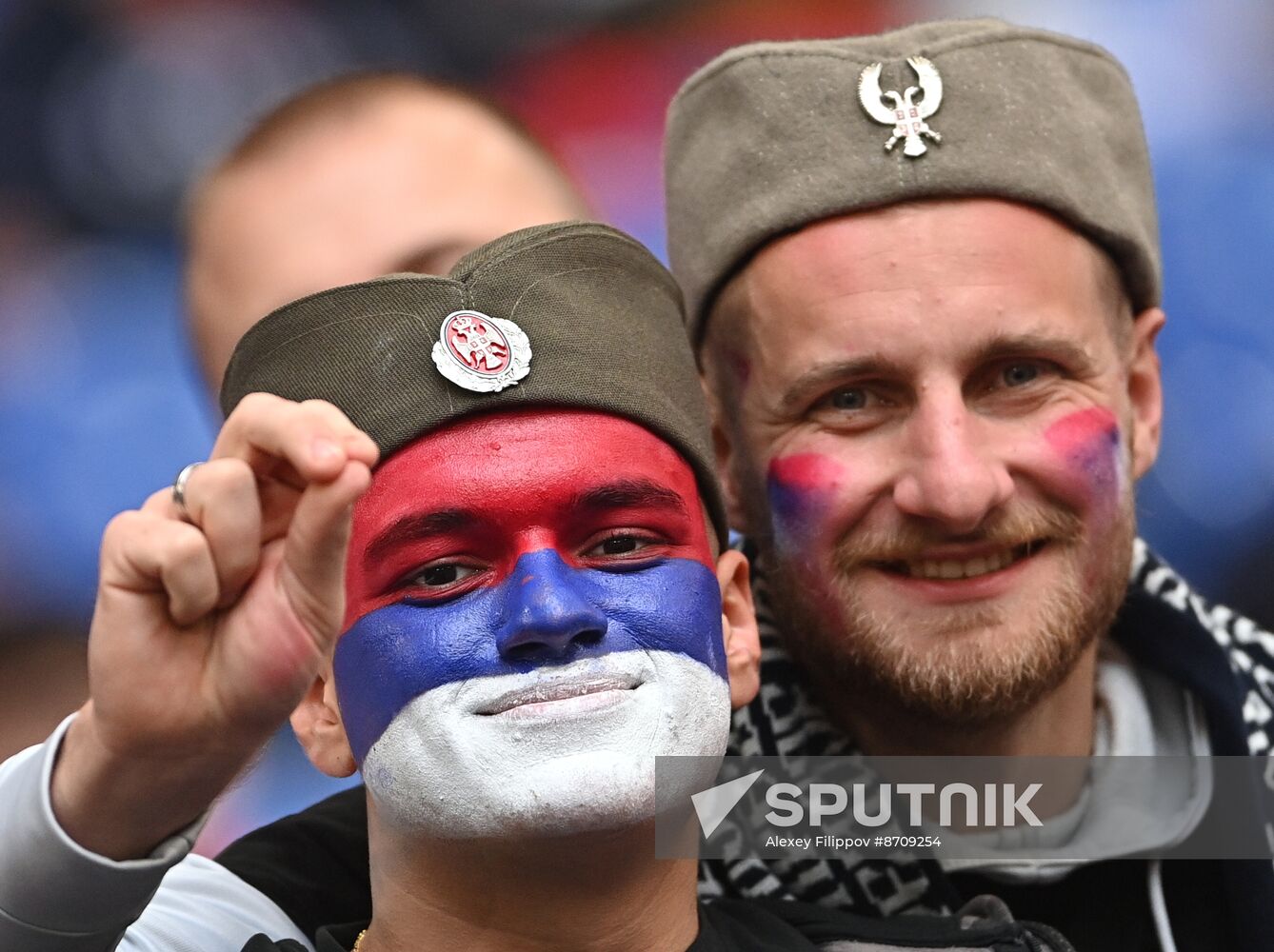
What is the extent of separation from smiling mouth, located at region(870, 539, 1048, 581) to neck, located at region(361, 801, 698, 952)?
832 mm

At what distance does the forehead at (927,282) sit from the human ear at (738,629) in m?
0.56

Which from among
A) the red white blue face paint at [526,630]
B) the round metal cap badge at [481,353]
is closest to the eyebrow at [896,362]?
the red white blue face paint at [526,630]

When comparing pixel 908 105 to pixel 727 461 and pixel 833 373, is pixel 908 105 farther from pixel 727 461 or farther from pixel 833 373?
pixel 727 461

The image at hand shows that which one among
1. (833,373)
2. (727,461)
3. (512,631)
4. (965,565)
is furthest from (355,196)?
(512,631)

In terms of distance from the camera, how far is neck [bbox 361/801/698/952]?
2.39 meters

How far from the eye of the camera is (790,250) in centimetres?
325

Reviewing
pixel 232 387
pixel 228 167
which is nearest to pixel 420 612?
pixel 232 387

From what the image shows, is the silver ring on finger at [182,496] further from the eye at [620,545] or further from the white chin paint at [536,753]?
the eye at [620,545]

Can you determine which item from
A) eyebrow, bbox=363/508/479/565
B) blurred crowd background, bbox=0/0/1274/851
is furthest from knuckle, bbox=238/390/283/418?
blurred crowd background, bbox=0/0/1274/851

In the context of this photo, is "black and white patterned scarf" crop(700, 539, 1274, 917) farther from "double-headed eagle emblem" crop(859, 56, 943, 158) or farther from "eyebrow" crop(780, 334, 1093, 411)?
"double-headed eagle emblem" crop(859, 56, 943, 158)

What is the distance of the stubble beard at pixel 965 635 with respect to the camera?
10.1ft

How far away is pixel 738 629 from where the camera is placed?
274 cm

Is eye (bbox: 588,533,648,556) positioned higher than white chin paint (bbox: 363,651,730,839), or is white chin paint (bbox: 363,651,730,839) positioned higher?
eye (bbox: 588,533,648,556)

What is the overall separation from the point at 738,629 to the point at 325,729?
26.3 inches
